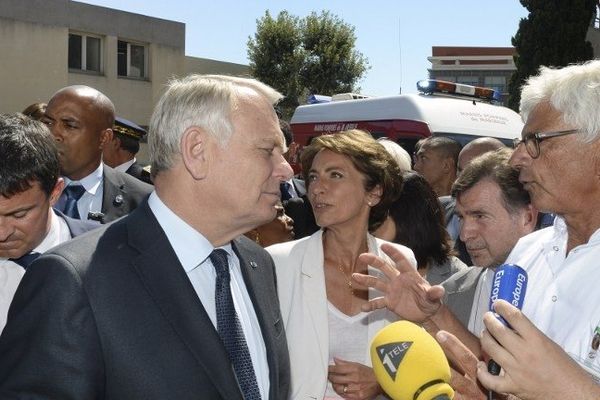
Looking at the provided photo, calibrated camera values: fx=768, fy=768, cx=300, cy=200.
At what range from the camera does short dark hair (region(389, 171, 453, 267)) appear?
4831 mm

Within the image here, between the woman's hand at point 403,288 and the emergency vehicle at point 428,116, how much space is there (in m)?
7.77

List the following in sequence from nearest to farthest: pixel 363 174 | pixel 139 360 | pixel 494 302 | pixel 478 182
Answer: pixel 494 302 → pixel 139 360 → pixel 478 182 → pixel 363 174

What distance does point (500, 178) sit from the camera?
3.89 m

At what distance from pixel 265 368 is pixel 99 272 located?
67cm

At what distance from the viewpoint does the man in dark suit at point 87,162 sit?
188 inches

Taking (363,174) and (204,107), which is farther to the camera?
(363,174)

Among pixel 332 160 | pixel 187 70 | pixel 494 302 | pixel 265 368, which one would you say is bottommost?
pixel 265 368

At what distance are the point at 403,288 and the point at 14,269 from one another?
1542 mm

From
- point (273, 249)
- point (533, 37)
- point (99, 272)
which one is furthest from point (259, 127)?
point (533, 37)

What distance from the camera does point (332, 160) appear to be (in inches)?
170

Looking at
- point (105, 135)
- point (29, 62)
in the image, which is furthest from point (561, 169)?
point (29, 62)

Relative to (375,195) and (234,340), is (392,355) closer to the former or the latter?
(234,340)

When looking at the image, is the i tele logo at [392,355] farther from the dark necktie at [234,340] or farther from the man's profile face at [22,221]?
the man's profile face at [22,221]

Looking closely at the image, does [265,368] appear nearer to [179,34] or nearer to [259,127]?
[259,127]
